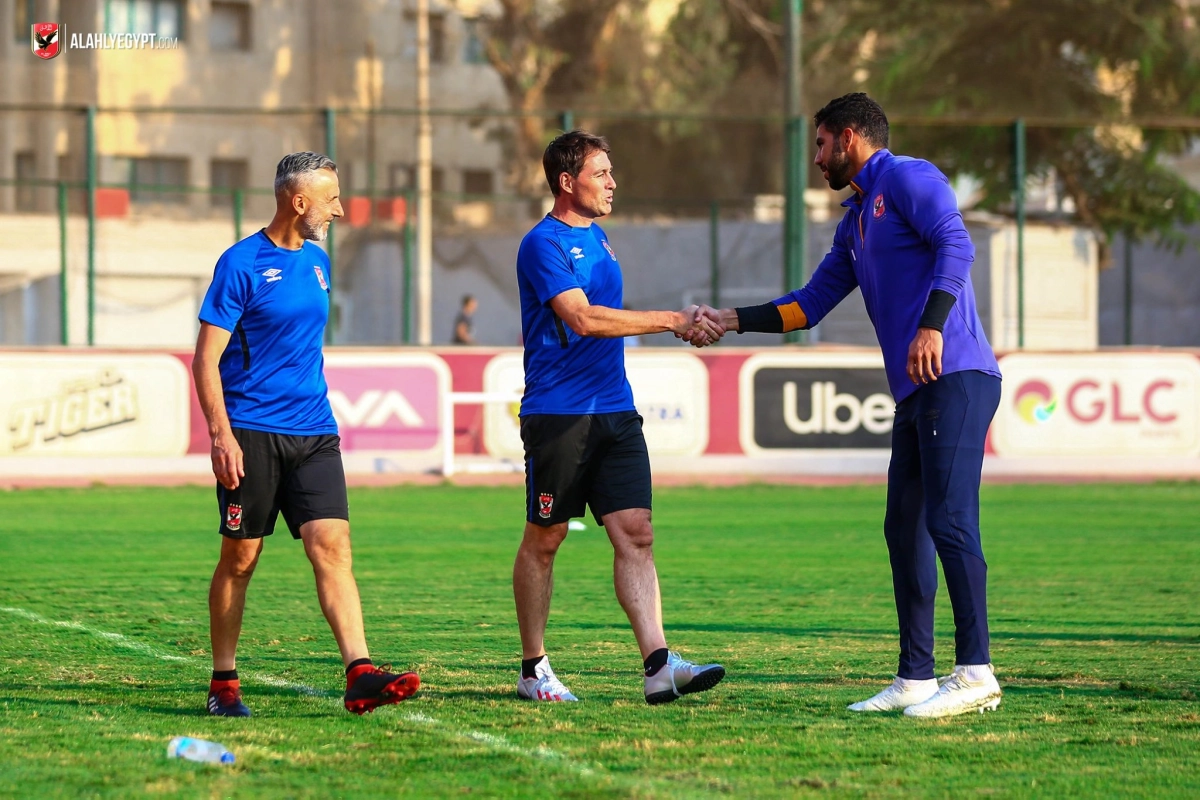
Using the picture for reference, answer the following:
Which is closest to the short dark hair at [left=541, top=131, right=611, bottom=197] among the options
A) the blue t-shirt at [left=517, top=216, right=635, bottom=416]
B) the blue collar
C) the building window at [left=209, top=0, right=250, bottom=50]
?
the blue t-shirt at [left=517, top=216, right=635, bottom=416]

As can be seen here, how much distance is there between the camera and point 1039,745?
5.47 metres

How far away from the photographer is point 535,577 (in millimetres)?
6512

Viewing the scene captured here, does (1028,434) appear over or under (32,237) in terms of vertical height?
under

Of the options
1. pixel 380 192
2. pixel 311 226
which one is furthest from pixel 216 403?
pixel 380 192

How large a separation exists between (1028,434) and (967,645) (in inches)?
528

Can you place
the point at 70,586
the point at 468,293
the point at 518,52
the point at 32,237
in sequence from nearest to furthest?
the point at 70,586 → the point at 32,237 → the point at 468,293 → the point at 518,52

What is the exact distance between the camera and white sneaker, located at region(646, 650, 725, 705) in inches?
240

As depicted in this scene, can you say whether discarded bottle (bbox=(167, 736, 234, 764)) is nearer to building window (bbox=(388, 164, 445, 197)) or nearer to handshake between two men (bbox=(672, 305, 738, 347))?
handshake between two men (bbox=(672, 305, 738, 347))

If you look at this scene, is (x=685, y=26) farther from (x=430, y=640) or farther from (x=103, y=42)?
(x=430, y=640)

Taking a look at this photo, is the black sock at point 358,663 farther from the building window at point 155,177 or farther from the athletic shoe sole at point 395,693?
the building window at point 155,177

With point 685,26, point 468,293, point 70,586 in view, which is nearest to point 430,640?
point 70,586

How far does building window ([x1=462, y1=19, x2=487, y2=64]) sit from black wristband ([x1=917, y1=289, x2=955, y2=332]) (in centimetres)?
2210

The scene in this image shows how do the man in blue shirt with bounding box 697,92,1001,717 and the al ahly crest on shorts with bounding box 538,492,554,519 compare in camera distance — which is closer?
the man in blue shirt with bounding box 697,92,1001,717

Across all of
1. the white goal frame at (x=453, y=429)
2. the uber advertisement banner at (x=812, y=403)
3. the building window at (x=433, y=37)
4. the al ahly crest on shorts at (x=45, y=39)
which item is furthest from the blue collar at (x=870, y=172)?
the building window at (x=433, y=37)
